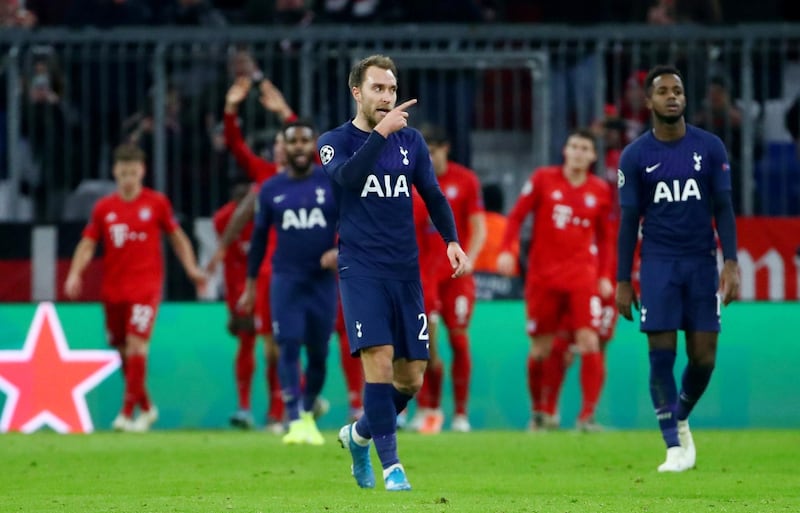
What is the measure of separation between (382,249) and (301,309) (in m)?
4.52

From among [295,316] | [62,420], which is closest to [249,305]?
[295,316]

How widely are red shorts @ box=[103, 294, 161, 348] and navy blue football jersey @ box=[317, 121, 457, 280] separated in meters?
7.02

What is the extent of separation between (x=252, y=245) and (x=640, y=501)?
5672 mm

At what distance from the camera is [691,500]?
919cm

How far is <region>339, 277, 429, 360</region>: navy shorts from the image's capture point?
9492 millimetres

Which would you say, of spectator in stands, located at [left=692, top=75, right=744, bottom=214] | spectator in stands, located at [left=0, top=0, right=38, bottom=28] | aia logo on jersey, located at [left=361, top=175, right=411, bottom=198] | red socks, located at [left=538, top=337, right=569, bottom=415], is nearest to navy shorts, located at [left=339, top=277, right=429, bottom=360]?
aia logo on jersey, located at [left=361, top=175, right=411, bottom=198]

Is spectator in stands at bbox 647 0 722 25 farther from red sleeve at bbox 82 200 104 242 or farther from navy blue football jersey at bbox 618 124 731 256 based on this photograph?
navy blue football jersey at bbox 618 124 731 256

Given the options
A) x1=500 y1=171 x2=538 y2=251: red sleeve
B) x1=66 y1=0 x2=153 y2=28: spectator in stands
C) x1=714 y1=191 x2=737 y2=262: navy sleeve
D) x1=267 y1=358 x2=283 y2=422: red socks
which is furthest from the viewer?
x1=66 y1=0 x2=153 y2=28: spectator in stands

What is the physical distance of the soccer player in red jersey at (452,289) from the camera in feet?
51.6

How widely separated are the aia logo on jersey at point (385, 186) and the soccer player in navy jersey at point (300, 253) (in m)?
4.41

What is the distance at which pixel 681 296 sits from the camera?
438 inches

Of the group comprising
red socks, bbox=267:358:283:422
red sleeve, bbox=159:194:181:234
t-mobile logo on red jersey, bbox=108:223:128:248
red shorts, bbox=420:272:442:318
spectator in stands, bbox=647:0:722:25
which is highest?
spectator in stands, bbox=647:0:722:25

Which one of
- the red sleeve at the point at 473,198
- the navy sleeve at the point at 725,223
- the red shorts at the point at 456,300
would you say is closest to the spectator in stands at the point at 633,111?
the red sleeve at the point at 473,198

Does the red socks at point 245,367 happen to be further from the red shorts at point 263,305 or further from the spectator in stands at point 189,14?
the spectator in stands at point 189,14
